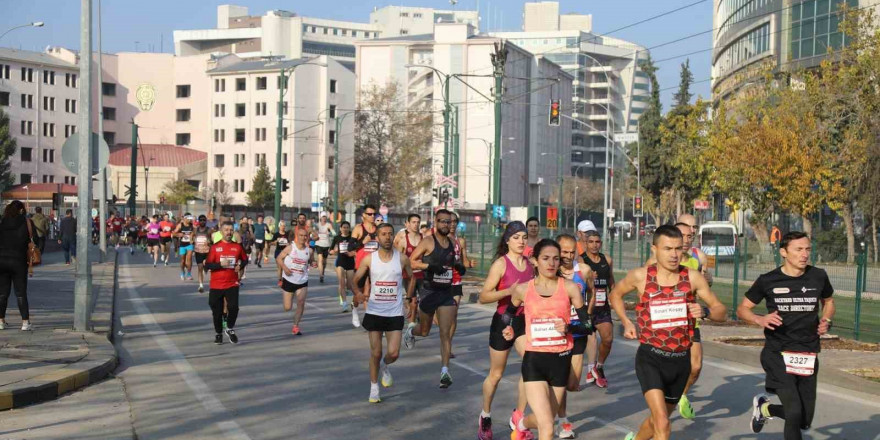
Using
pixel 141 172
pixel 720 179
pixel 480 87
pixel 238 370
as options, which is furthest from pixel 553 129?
pixel 238 370

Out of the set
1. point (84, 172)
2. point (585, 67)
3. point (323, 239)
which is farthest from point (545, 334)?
point (585, 67)

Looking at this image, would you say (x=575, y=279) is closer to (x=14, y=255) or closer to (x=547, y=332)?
(x=547, y=332)

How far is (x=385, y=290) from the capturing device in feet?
34.7

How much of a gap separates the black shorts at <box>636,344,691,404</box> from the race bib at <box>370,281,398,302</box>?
3.80 m

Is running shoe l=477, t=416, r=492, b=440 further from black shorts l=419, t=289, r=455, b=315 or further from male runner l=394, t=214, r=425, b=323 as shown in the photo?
male runner l=394, t=214, r=425, b=323

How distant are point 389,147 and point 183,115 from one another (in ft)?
104

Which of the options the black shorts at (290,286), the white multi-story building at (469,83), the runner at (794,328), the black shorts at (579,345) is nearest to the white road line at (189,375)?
the black shorts at (290,286)

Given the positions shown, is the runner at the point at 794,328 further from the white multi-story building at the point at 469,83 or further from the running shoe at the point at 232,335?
the white multi-story building at the point at 469,83

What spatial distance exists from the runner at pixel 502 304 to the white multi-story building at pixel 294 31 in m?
145

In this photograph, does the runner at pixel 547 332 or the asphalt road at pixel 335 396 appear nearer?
the runner at pixel 547 332

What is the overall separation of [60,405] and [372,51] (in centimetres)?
9935

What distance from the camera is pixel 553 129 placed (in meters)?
126

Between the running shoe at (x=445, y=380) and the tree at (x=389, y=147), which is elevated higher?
the tree at (x=389, y=147)

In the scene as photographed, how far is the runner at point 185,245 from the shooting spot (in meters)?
27.8
